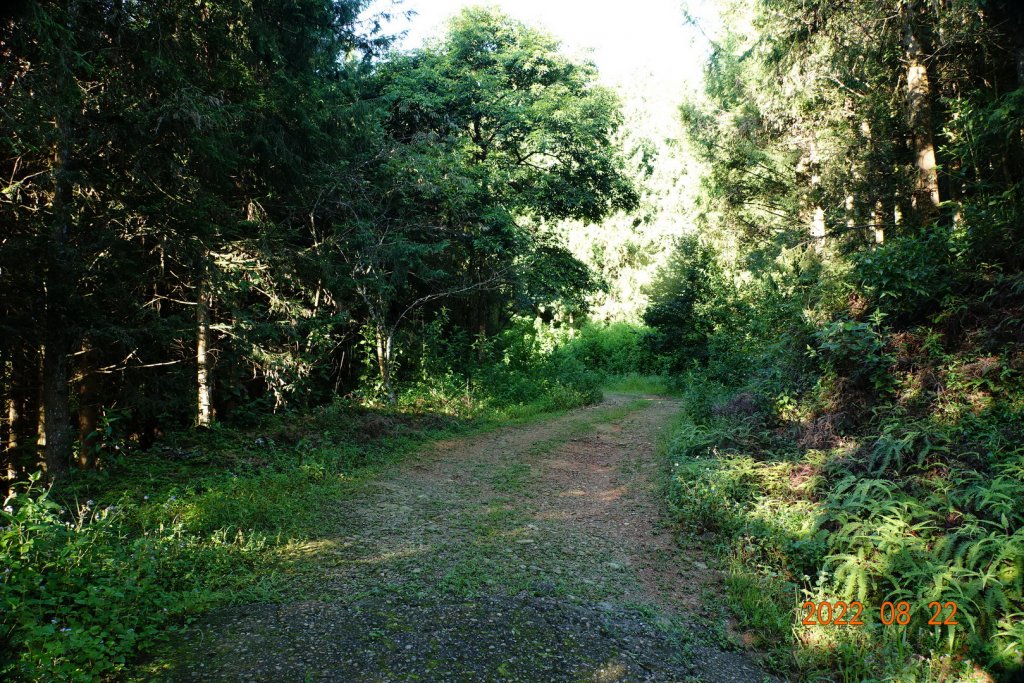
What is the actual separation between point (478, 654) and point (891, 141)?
477 inches

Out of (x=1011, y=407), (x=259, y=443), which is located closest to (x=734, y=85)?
(x=1011, y=407)

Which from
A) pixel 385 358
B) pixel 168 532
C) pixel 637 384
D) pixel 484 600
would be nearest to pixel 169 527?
pixel 168 532

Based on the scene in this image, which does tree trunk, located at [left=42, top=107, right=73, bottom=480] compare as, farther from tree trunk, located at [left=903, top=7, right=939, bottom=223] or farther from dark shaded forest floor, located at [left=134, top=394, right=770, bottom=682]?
tree trunk, located at [left=903, top=7, right=939, bottom=223]

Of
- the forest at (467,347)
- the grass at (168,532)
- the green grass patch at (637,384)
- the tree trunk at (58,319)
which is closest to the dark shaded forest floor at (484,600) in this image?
the forest at (467,347)

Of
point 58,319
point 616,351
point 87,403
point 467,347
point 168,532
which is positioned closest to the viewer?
point 168,532

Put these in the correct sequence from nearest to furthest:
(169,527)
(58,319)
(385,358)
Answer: (169,527) < (58,319) < (385,358)

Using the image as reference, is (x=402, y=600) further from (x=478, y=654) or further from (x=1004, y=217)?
(x=1004, y=217)

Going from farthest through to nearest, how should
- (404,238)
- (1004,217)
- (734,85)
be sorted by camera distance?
(734,85), (404,238), (1004,217)

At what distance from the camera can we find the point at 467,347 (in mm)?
16203

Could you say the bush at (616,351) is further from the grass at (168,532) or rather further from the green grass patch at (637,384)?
the grass at (168,532)

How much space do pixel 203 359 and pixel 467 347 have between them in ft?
25.5

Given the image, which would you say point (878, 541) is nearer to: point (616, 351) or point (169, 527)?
point (169, 527)

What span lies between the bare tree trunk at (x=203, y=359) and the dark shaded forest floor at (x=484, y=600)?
3.40 metres

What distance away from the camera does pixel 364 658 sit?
11.8 ft
